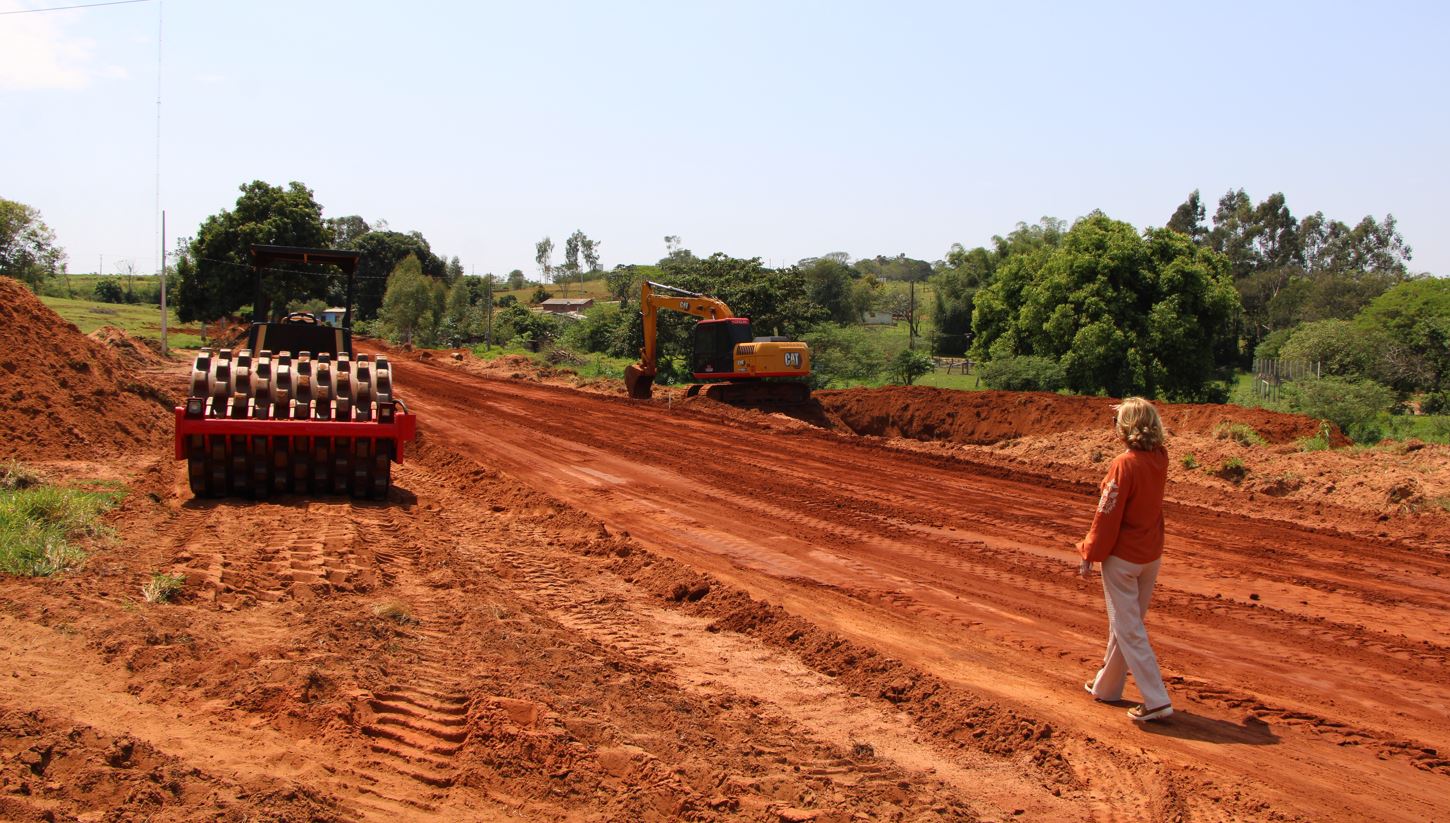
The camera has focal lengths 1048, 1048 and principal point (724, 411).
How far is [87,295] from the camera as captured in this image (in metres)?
76.9

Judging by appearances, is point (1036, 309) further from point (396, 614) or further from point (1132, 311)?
point (396, 614)

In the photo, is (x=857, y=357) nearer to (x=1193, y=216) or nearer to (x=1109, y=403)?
(x=1109, y=403)

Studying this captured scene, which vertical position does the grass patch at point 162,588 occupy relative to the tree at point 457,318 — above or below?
below

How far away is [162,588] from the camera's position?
658cm

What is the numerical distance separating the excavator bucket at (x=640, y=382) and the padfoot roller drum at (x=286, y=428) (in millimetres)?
18264

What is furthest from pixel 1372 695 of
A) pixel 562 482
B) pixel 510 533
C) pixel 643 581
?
pixel 562 482

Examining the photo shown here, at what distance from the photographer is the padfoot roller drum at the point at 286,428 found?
10.3 metres

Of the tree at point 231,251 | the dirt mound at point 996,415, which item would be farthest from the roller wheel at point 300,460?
the tree at point 231,251

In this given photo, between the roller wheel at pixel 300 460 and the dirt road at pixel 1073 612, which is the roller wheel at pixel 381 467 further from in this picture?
the dirt road at pixel 1073 612

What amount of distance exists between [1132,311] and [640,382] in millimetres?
16222

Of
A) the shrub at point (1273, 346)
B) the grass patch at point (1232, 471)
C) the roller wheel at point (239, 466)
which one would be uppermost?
the shrub at point (1273, 346)

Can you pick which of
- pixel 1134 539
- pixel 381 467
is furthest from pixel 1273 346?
pixel 1134 539

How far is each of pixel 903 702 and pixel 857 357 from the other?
34427 millimetres

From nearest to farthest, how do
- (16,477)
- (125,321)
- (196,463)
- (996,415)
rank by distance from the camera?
(16,477), (196,463), (996,415), (125,321)
